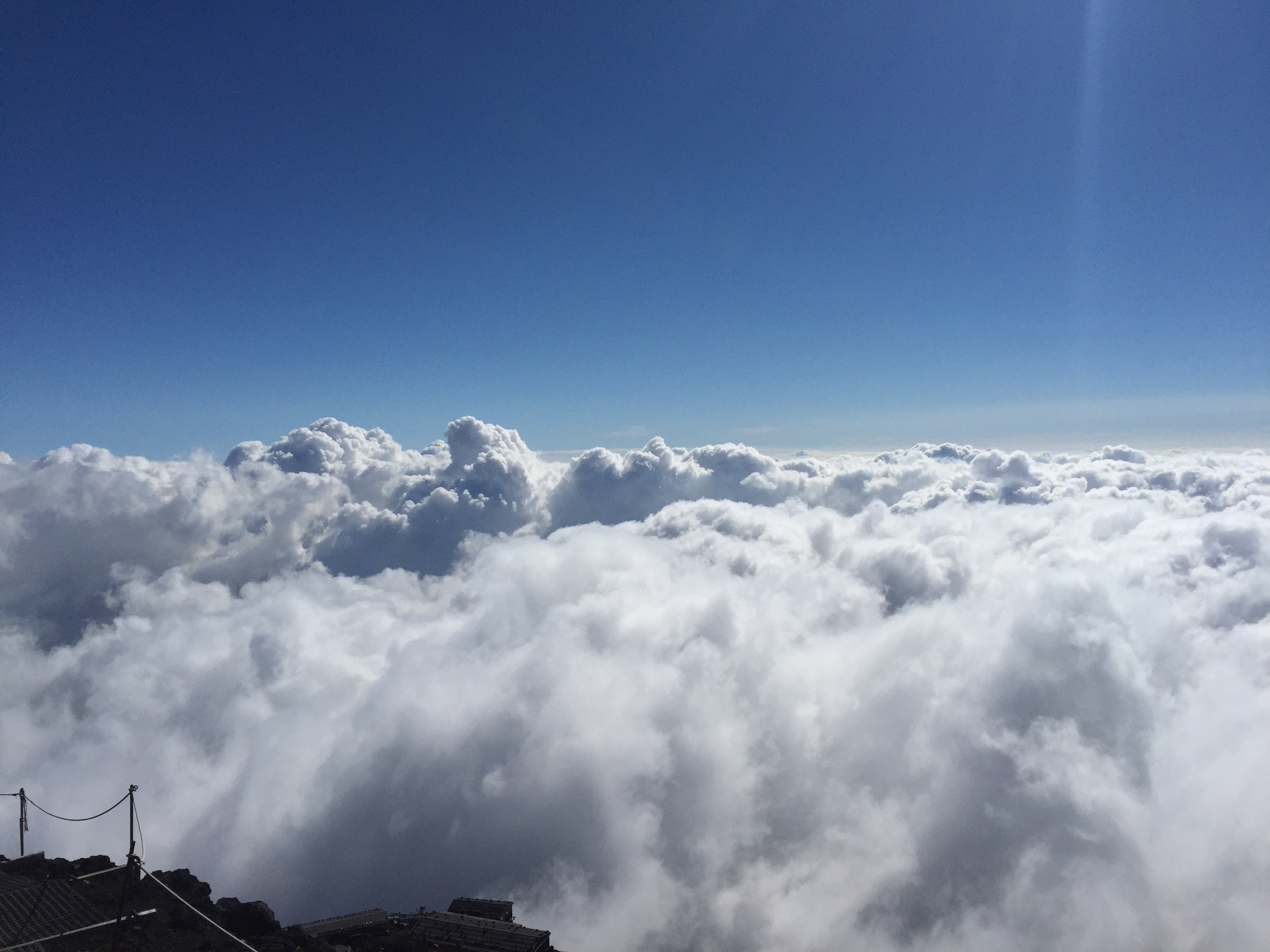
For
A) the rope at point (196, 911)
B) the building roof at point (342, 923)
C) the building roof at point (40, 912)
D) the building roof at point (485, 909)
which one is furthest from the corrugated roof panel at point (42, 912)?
the building roof at point (485, 909)

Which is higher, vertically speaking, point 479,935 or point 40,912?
point 40,912

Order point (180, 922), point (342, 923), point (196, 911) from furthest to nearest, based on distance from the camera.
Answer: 1. point (342, 923)
2. point (180, 922)
3. point (196, 911)

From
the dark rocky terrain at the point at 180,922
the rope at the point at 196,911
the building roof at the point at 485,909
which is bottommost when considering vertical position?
the building roof at the point at 485,909

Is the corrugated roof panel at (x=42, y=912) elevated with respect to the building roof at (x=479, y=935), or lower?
elevated

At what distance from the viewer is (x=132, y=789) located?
35.1 metres

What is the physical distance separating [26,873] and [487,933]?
57045 mm

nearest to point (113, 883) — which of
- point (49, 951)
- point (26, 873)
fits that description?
point (26, 873)

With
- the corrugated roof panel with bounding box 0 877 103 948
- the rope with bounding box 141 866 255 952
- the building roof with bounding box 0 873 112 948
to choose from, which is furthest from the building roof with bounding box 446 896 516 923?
the corrugated roof panel with bounding box 0 877 103 948

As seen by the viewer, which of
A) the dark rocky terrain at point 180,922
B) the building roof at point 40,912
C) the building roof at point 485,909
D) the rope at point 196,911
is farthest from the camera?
the building roof at point 485,909

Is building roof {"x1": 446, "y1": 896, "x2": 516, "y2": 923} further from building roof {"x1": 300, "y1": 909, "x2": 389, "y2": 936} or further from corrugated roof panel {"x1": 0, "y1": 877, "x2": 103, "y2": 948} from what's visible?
corrugated roof panel {"x1": 0, "y1": 877, "x2": 103, "y2": 948}

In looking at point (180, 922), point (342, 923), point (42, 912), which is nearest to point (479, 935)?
point (342, 923)

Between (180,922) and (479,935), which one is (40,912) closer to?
(180,922)

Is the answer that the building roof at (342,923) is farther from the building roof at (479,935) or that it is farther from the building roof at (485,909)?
the building roof at (485,909)

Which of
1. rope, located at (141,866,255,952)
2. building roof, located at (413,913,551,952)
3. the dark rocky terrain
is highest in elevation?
rope, located at (141,866,255,952)
